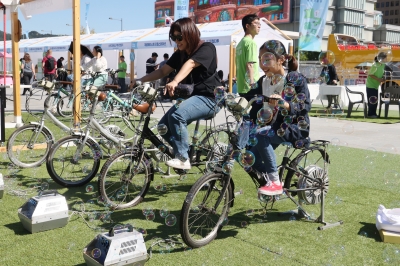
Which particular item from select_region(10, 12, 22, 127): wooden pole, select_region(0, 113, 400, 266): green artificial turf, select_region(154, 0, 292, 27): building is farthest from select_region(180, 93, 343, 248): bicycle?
select_region(154, 0, 292, 27): building

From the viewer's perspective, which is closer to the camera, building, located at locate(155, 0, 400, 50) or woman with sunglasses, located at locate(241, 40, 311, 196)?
woman with sunglasses, located at locate(241, 40, 311, 196)

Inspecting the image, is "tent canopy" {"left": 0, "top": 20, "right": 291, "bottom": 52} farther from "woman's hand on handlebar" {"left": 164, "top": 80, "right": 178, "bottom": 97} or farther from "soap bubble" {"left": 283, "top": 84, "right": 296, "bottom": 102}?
"soap bubble" {"left": 283, "top": 84, "right": 296, "bottom": 102}

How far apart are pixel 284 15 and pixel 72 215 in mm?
74775

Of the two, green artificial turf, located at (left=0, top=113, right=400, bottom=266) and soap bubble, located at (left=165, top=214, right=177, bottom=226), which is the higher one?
soap bubble, located at (left=165, top=214, right=177, bottom=226)

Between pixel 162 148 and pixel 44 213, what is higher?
pixel 162 148

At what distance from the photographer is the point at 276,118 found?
Answer: 4062 mm

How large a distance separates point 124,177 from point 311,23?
2138 centimetres

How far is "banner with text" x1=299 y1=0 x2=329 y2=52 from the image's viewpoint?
23438mm

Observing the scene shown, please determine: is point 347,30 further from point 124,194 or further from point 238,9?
point 124,194

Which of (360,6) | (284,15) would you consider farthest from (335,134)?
(360,6)

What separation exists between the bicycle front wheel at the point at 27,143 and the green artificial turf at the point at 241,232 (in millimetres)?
414

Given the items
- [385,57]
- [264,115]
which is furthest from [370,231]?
[385,57]

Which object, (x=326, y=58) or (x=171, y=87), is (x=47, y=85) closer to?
(x=171, y=87)

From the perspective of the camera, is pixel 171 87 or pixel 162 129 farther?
pixel 162 129
